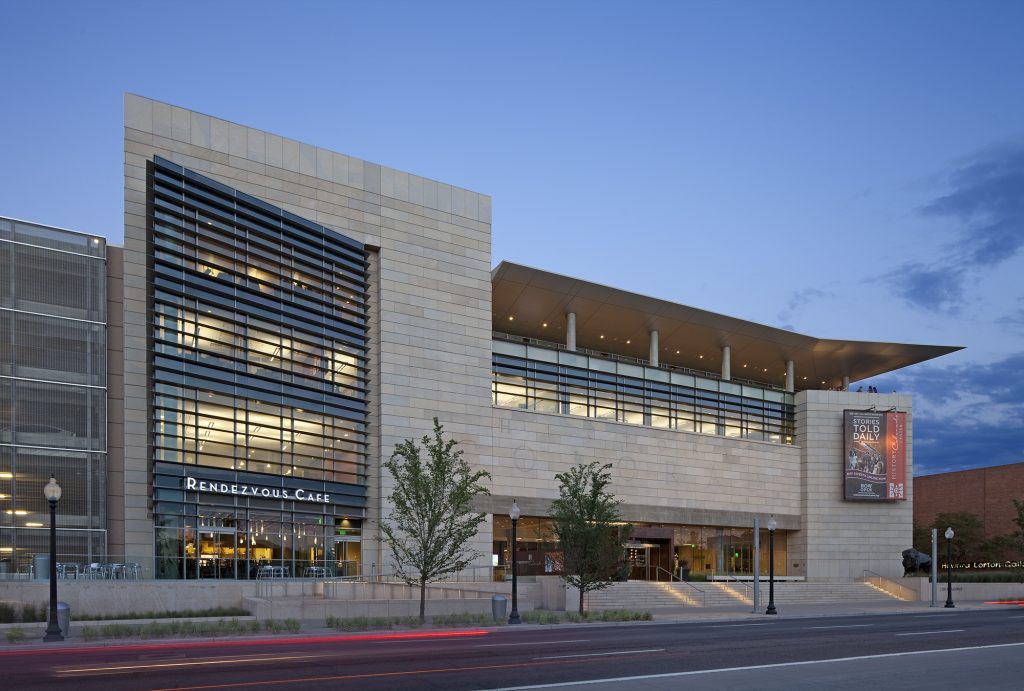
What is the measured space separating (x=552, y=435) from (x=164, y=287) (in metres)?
25.1

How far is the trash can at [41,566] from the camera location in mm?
34312

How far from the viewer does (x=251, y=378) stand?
42344 millimetres

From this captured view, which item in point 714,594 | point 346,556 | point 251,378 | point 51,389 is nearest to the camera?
point 51,389

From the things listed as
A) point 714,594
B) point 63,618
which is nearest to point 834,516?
point 714,594

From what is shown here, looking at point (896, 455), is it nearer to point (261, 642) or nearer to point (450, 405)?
point (450, 405)

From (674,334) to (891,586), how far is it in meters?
20.8

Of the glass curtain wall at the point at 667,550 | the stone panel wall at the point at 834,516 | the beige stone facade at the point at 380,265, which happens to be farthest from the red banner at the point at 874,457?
the beige stone facade at the point at 380,265

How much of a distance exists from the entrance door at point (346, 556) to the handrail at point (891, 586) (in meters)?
35.4

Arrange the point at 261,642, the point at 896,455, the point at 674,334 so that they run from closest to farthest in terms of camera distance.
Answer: the point at 261,642 < the point at 674,334 < the point at 896,455

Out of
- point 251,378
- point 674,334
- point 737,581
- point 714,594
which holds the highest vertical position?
point 674,334

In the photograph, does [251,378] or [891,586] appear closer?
[251,378]

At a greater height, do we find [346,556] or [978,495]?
[346,556]

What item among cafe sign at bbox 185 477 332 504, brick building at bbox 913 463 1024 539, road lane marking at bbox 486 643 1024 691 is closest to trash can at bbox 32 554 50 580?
cafe sign at bbox 185 477 332 504

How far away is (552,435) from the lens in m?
57.5
